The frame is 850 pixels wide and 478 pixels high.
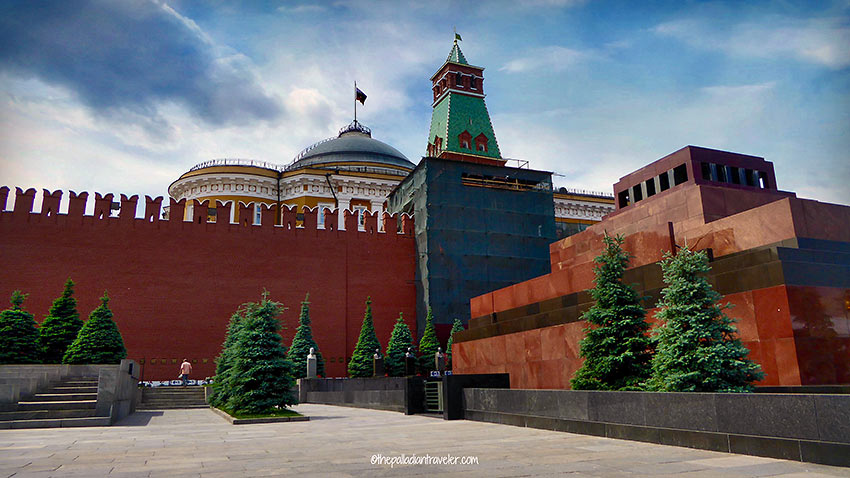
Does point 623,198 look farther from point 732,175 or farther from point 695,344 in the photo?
point 695,344

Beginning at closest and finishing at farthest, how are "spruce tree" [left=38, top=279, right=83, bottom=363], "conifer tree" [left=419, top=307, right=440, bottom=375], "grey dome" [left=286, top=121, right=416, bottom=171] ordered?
"spruce tree" [left=38, top=279, right=83, bottom=363]
"conifer tree" [left=419, top=307, right=440, bottom=375]
"grey dome" [left=286, top=121, right=416, bottom=171]

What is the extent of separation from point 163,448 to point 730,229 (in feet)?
31.2

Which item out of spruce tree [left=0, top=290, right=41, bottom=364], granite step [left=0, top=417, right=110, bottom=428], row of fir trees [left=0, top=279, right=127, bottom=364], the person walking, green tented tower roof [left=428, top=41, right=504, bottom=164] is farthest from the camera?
green tented tower roof [left=428, top=41, right=504, bottom=164]

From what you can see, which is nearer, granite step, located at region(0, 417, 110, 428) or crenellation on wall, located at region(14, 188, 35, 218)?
granite step, located at region(0, 417, 110, 428)

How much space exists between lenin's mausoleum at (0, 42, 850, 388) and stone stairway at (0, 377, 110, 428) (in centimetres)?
907

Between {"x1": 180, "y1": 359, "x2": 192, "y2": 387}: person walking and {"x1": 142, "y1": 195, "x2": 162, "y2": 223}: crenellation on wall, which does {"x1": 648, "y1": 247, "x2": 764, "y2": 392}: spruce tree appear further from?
{"x1": 142, "y1": 195, "x2": 162, "y2": 223}: crenellation on wall

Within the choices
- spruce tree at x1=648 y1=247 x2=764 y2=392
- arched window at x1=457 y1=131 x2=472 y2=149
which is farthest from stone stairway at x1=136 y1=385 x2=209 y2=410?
arched window at x1=457 y1=131 x2=472 y2=149

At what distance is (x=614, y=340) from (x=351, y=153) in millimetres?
34872

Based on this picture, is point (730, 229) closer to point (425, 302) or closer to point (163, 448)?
point (163, 448)

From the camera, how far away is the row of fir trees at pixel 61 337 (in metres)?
16.1

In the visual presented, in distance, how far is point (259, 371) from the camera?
12.3 meters

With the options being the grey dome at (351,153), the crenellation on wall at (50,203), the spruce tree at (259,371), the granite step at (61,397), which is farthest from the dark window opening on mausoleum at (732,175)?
the grey dome at (351,153)

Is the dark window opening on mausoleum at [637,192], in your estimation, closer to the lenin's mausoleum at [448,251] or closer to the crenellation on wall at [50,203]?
the lenin's mausoleum at [448,251]

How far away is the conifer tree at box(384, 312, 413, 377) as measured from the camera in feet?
79.9
